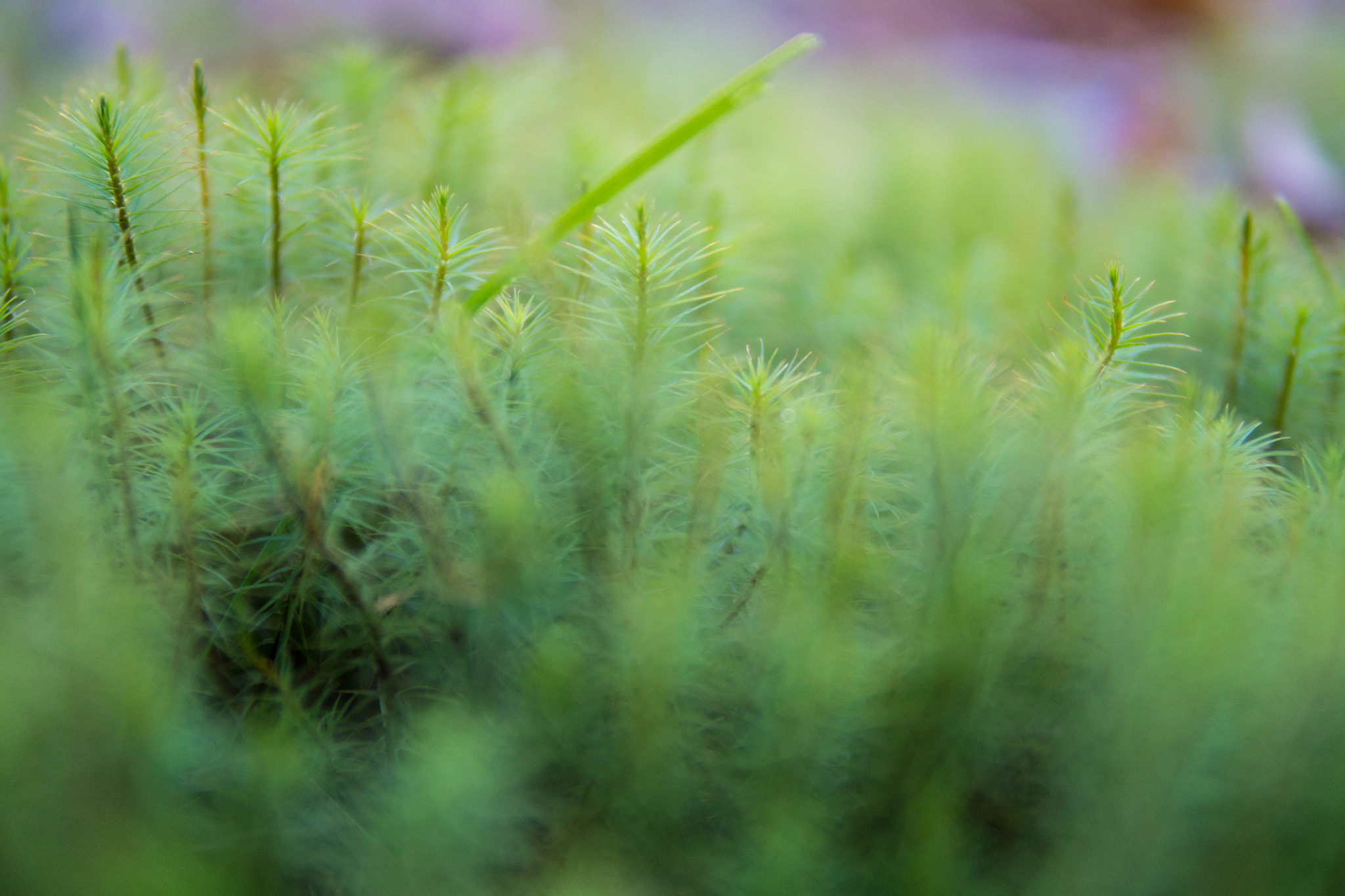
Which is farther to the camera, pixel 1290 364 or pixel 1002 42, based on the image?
pixel 1002 42

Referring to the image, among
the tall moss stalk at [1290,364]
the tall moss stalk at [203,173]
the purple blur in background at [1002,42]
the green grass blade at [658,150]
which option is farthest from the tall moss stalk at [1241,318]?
the tall moss stalk at [203,173]

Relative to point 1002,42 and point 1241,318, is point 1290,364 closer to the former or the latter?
point 1241,318

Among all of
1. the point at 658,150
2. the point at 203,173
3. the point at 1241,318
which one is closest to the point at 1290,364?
the point at 1241,318

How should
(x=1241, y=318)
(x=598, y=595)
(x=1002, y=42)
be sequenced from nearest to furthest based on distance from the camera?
(x=598, y=595), (x=1241, y=318), (x=1002, y=42)

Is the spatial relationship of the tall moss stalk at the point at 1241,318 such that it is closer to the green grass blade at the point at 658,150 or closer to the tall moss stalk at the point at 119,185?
the green grass blade at the point at 658,150

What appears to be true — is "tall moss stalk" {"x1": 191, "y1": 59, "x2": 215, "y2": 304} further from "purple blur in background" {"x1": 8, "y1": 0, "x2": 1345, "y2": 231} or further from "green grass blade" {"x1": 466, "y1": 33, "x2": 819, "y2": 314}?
"purple blur in background" {"x1": 8, "y1": 0, "x2": 1345, "y2": 231}

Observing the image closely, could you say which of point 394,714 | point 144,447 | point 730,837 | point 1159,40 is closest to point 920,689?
point 730,837

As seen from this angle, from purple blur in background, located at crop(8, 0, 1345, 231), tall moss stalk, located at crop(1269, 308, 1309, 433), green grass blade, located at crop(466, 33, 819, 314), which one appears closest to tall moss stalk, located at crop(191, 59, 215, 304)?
green grass blade, located at crop(466, 33, 819, 314)

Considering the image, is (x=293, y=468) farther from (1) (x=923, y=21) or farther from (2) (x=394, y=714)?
(1) (x=923, y=21)
